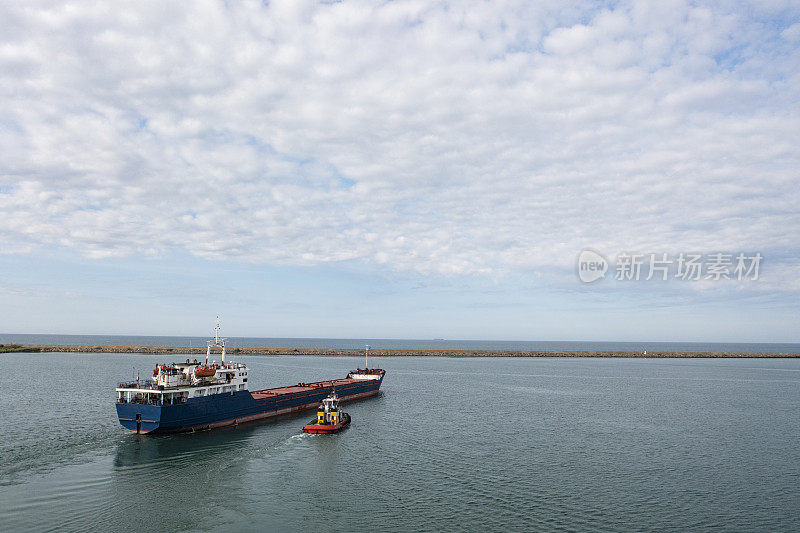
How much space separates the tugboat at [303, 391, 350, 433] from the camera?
52969 mm

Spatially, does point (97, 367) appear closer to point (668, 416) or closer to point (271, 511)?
point (271, 511)

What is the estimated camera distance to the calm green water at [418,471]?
30312 millimetres

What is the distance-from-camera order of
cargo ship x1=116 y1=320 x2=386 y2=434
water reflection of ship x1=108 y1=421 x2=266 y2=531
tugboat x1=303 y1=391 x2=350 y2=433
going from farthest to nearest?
1. tugboat x1=303 y1=391 x2=350 y2=433
2. cargo ship x1=116 y1=320 x2=386 y2=434
3. water reflection of ship x1=108 y1=421 x2=266 y2=531

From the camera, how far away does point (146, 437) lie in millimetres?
49688

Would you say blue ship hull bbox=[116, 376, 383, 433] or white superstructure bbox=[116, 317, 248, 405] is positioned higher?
white superstructure bbox=[116, 317, 248, 405]

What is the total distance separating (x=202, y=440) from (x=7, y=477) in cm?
1668

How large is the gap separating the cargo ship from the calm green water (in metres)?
1.87

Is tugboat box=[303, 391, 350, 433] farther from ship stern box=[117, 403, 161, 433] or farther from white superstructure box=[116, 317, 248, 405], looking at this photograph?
ship stern box=[117, 403, 161, 433]

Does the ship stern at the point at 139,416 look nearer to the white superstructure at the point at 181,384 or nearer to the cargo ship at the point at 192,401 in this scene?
the cargo ship at the point at 192,401

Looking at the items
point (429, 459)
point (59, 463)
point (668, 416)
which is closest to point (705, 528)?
point (429, 459)

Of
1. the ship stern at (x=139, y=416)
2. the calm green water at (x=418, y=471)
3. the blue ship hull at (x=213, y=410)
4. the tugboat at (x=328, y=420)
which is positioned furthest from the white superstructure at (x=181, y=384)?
the tugboat at (x=328, y=420)

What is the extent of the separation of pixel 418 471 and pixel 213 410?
26677 mm

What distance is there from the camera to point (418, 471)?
39.7 m

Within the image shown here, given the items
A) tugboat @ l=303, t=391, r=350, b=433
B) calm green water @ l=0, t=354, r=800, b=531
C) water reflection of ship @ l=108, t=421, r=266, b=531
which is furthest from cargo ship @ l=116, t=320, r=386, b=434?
tugboat @ l=303, t=391, r=350, b=433
